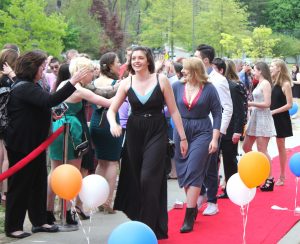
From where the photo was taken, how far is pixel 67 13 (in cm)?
6481

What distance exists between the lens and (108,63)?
8.12 m

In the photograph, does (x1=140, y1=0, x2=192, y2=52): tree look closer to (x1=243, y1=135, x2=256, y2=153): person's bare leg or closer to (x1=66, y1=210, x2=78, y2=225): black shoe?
(x1=243, y1=135, x2=256, y2=153): person's bare leg

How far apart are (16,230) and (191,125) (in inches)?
90.8

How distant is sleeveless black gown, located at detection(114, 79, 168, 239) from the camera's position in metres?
6.56

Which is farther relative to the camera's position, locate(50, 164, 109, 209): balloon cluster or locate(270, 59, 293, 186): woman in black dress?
locate(270, 59, 293, 186): woman in black dress

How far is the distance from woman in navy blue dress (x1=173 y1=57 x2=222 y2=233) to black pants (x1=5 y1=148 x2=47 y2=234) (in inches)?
63.1

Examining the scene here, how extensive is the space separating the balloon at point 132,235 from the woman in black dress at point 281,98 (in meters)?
6.86

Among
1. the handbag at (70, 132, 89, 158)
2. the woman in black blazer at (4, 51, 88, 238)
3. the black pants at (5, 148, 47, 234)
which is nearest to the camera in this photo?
the woman in black blazer at (4, 51, 88, 238)

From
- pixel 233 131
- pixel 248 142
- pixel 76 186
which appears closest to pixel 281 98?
pixel 248 142

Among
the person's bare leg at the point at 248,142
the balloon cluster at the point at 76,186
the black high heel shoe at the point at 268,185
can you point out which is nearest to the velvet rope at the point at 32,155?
the balloon cluster at the point at 76,186

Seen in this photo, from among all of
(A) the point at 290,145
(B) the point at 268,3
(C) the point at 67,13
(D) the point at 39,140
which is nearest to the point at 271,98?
(D) the point at 39,140

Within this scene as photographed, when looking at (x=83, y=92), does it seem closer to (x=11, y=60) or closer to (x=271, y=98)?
(x=11, y=60)

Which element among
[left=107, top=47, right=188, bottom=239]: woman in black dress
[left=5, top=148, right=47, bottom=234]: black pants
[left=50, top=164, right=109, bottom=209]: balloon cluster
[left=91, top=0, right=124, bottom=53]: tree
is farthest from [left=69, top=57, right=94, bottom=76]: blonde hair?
[left=91, top=0, right=124, bottom=53]: tree

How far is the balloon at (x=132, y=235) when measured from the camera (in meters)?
3.67
